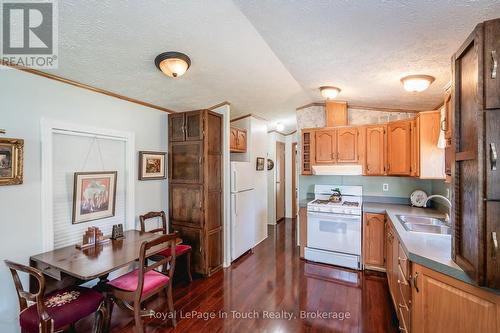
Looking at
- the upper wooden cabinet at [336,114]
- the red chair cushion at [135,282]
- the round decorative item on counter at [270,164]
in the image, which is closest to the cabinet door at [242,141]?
the upper wooden cabinet at [336,114]

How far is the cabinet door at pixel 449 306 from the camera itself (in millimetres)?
1151

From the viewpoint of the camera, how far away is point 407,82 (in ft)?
7.52

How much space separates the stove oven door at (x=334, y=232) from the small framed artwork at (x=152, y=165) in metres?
2.27

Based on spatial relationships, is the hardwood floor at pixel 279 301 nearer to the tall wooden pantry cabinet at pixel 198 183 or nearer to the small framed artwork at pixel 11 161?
the tall wooden pantry cabinet at pixel 198 183

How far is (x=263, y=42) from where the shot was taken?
2.14m

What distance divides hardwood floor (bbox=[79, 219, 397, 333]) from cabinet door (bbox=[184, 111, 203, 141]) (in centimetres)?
191

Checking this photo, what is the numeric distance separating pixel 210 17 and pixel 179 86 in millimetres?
1169

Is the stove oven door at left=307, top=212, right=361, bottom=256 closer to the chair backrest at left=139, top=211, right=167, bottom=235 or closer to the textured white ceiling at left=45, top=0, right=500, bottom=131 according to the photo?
the textured white ceiling at left=45, top=0, right=500, bottom=131

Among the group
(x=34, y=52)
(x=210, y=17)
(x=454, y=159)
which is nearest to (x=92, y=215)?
(x=34, y=52)

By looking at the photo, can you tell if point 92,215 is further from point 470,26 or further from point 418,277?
point 470,26

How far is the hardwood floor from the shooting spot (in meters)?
2.19

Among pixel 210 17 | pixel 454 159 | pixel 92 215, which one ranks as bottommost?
pixel 92 215

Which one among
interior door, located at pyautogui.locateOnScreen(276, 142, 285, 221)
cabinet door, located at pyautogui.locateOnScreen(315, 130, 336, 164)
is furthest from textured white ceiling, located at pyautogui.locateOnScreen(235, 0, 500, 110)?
interior door, located at pyautogui.locateOnScreen(276, 142, 285, 221)

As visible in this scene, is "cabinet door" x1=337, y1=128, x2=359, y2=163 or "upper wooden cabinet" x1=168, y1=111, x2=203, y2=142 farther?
"cabinet door" x1=337, y1=128, x2=359, y2=163
